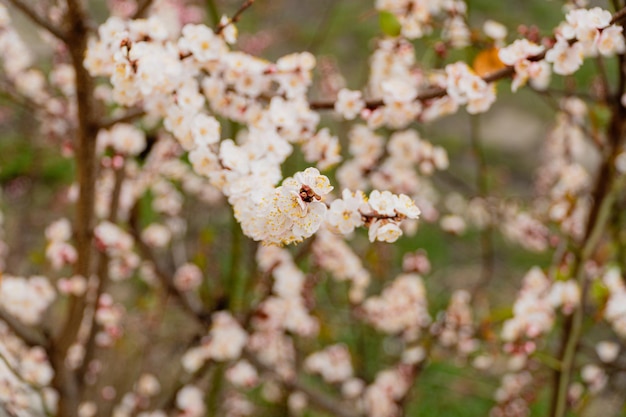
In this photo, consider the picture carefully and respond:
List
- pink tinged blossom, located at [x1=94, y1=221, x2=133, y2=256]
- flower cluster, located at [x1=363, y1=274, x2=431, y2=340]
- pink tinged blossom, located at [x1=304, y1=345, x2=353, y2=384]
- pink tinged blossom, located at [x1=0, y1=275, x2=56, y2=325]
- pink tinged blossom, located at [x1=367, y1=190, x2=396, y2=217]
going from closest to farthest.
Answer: pink tinged blossom, located at [x1=367, y1=190, x2=396, y2=217], pink tinged blossom, located at [x1=94, y1=221, x2=133, y2=256], pink tinged blossom, located at [x1=0, y1=275, x2=56, y2=325], flower cluster, located at [x1=363, y1=274, x2=431, y2=340], pink tinged blossom, located at [x1=304, y1=345, x2=353, y2=384]

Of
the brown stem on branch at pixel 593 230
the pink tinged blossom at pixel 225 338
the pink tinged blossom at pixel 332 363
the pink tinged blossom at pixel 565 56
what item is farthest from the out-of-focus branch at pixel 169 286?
the pink tinged blossom at pixel 565 56

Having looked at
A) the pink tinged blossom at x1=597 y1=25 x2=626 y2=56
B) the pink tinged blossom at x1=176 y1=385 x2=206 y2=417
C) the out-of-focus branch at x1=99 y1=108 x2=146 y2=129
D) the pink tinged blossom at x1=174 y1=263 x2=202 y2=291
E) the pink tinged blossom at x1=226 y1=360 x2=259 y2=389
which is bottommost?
the pink tinged blossom at x1=176 y1=385 x2=206 y2=417

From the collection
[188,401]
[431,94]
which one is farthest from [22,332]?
[431,94]

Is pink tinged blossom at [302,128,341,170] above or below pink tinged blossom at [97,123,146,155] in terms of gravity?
below

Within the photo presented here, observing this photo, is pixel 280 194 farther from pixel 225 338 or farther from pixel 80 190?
pixel 225 338

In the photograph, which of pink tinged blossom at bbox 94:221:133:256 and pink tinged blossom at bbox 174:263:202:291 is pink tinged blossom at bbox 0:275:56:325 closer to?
pink tinged blossom at bbox 94:221:133:256

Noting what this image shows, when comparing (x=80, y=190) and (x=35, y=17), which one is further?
(x=80, y=190)

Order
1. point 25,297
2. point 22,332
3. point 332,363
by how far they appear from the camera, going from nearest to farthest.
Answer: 1. point 22,332
2. point 25,297
3. point 332,363

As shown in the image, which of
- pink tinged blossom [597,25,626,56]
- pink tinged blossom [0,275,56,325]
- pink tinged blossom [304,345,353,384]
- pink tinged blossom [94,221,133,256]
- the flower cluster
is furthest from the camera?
pink tinged blossom [304,345,353,384]

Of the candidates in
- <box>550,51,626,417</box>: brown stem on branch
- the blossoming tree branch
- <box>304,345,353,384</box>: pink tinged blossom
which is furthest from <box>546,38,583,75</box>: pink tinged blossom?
<box>304,345,353,384</box>: pink tinged blossom
